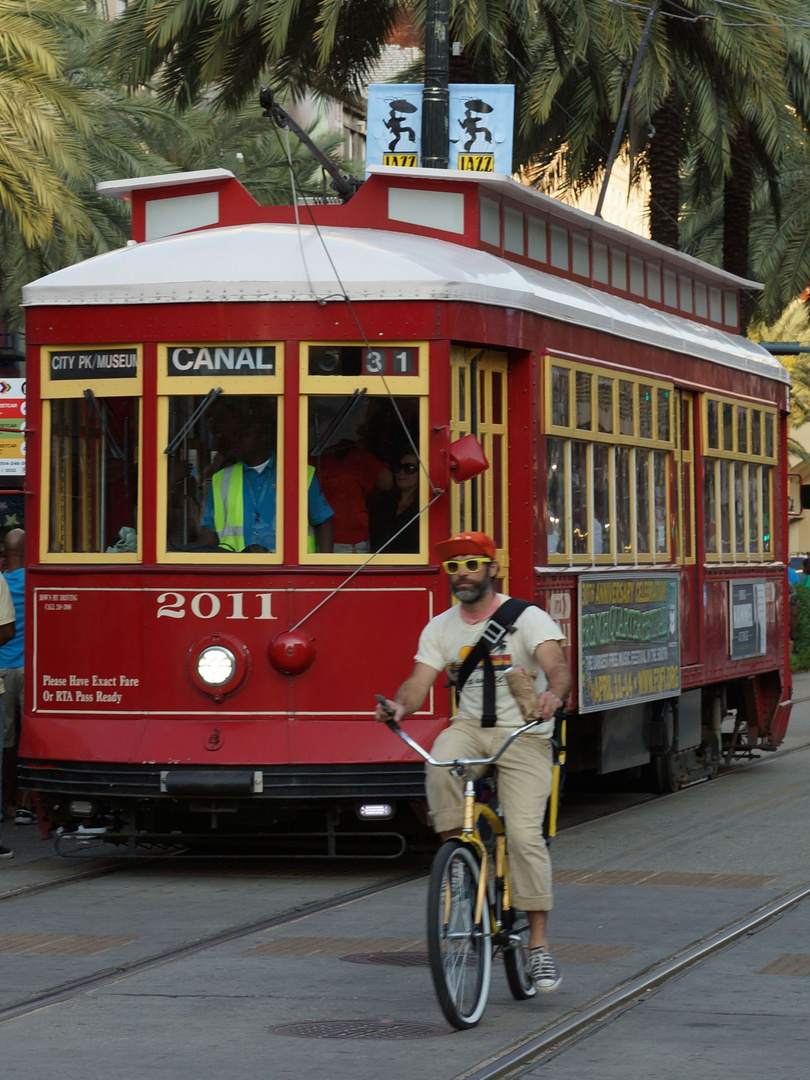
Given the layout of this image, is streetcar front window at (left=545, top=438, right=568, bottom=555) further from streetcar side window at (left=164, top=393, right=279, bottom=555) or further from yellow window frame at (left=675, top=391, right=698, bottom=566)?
yellow window frame at (left=675, top=391, right=698, bottom=566)

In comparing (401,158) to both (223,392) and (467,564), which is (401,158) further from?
(467,564)

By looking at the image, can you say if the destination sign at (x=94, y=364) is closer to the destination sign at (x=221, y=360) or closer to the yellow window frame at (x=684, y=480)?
the destination sign at (x=221, y=360)

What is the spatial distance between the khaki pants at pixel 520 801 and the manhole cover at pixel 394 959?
1.02 meters

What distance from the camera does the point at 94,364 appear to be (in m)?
10.8

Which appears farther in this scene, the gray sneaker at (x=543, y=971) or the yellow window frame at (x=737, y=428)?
the yellow window frame at (x=737, y=428)

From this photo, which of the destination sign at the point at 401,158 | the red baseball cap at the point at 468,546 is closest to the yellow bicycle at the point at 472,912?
the red baseball cap at the point at 468,546

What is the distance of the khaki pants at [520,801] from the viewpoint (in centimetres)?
714

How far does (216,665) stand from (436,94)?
6286 millimetres

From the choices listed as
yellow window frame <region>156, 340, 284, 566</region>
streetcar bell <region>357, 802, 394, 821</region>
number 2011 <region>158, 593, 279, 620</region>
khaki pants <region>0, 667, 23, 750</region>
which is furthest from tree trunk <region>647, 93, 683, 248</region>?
streetcar bell <region>357, 802, 394, 821</region>

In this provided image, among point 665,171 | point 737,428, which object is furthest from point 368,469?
point 665,171

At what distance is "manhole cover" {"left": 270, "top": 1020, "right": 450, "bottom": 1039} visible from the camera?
6.81m

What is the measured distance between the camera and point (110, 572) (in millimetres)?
10711

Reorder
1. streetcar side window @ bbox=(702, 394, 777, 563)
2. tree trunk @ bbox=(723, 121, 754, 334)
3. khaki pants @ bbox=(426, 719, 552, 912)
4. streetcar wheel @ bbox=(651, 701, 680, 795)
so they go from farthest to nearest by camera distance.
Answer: tree trunk @ bbox=(723, 121, 754, 334), streetcar side window @ bbox=(702, 394, 777, 563), streetcar wheel @ bbox=(651, 701, 680, 795), khaki pants @ bbox=(426, 719, 552, 912)

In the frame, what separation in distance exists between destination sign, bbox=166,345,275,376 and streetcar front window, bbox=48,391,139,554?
0.32 meters
